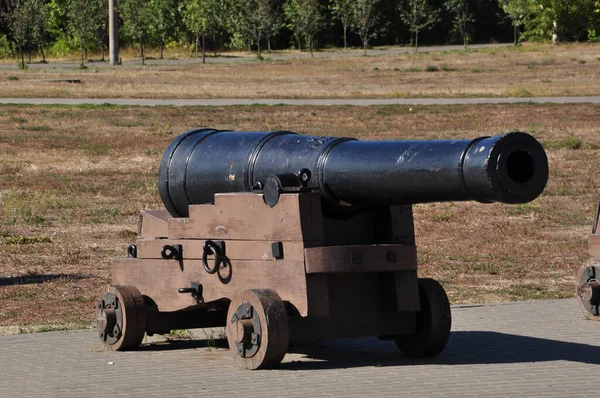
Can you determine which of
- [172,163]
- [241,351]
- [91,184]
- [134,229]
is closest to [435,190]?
[241,351]

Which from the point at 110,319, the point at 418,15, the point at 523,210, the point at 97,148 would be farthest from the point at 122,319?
the point at 418,15

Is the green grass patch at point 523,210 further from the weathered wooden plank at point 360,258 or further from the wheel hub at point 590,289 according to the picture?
the weathered wooden plank at point 360,258

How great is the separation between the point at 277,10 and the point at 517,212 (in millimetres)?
79515

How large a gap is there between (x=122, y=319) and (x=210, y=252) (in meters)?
0.97

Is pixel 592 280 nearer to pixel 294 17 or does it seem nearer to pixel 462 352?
pixel 462 352

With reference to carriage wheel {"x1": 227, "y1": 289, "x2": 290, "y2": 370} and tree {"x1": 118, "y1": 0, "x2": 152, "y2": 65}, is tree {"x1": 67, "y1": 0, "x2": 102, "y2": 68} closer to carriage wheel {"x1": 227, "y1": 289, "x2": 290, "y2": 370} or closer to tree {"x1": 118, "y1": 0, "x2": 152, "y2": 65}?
tree {"x1": 118, "y1": 0, "x2": 152, "y2": 65}

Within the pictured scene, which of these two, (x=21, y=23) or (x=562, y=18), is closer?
(x=21, y=23)

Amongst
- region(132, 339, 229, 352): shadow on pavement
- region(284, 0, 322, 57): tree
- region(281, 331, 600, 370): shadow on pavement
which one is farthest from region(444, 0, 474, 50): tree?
region(132, 339, 229, 352): shadow on pavement

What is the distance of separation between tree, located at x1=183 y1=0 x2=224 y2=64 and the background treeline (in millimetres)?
69

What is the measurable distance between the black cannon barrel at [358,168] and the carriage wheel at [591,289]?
2.98 m

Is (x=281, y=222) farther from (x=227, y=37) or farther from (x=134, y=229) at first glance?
(x=227, y=37)

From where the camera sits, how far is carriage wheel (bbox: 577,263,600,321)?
10.1 m

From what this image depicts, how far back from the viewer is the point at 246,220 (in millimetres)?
8211

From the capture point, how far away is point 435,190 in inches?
283
